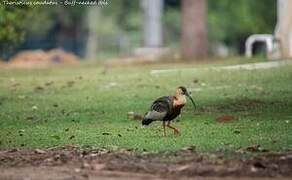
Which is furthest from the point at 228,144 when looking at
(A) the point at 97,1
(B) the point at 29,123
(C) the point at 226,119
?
(A) the point at 97,1

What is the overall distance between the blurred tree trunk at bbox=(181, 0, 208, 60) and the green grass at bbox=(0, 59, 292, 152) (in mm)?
8782

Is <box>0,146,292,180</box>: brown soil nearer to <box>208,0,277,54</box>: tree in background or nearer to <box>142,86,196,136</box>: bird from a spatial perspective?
<box>142,86,196,136</box>: bird

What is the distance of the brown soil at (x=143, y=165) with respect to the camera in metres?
9.52

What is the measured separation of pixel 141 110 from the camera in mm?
15938

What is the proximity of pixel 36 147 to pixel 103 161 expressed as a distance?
5.82 feet

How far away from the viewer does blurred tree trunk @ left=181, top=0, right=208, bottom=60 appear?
110 ft

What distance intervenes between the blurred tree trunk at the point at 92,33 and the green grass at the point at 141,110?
35.2 m

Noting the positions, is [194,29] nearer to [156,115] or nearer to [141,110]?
[141,110]

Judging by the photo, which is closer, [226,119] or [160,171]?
[160,171]

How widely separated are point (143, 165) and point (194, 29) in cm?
2391

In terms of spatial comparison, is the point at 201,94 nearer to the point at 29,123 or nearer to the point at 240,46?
the point at 29,123

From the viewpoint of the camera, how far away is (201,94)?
1802 cm

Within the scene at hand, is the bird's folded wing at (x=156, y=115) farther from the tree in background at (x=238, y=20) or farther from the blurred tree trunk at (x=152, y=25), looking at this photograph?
the tree in background at (x=238, y=20)

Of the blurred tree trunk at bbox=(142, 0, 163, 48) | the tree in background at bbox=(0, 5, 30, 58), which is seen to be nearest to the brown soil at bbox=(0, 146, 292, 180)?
the tree in background at bbox=(0, 5, 30, 58)
